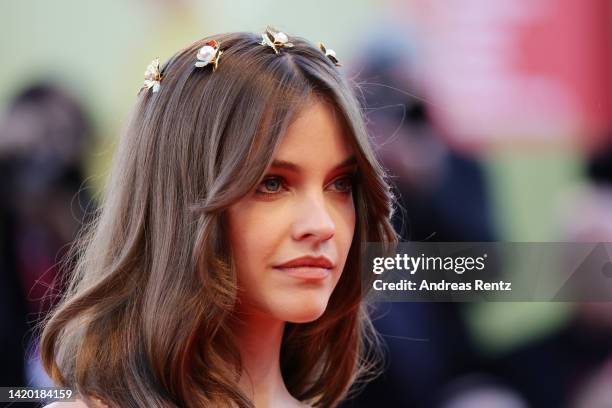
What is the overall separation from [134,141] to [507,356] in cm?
115

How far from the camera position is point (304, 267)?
1254mm

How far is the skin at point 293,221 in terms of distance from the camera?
124 cm

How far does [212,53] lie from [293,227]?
29 cm

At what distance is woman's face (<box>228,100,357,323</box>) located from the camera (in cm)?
124

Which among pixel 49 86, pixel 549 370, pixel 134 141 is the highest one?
pixel 49 86

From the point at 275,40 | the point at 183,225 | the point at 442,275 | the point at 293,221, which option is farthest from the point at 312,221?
the point at 442,275

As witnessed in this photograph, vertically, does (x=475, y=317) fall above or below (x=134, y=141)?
below

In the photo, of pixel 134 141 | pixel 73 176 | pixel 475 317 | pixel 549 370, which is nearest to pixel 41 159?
pixel 73 176

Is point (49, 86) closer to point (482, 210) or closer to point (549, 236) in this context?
point (482, 210)

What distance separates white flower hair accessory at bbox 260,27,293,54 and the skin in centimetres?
11

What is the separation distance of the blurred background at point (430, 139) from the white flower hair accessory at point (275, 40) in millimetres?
681

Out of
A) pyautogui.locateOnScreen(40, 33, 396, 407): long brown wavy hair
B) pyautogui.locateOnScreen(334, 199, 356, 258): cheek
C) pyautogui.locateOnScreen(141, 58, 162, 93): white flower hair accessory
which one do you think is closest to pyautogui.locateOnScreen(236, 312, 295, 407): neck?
pyautogui.locateOnScreen(40, 33, 396, 407): long brown wavy hair

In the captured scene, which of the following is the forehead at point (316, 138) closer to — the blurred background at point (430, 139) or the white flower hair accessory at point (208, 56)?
the white flower hair accessory at point (208, 56)

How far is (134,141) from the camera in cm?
133
